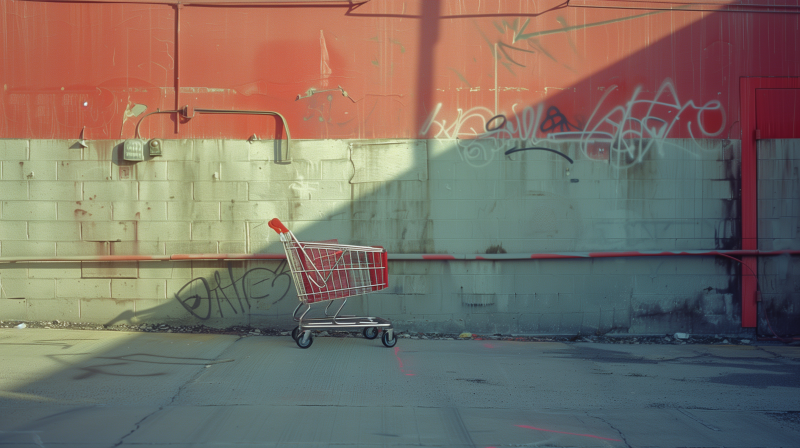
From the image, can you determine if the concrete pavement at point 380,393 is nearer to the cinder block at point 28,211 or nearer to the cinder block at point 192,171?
the cinder block at point 28,211

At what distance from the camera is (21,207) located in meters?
6.80

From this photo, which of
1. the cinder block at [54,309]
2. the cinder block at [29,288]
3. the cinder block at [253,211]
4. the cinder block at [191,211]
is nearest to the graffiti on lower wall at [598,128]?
the cinder block at [253,211]

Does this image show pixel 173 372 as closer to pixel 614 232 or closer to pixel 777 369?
pixel 614 232

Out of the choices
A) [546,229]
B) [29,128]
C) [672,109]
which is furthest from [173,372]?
[672,109]

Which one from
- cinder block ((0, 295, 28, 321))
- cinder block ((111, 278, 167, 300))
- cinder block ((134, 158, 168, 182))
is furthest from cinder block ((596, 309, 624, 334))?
cinder block ((0, 295, 28, 321))

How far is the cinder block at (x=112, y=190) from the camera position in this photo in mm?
6832

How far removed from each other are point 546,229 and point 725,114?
273cm

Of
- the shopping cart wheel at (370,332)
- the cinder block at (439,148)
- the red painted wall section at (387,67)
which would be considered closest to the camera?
the shopping cart wheel at (370,332)

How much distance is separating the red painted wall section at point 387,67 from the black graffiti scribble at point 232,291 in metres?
1.77

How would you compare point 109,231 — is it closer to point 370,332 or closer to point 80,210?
point 80,210

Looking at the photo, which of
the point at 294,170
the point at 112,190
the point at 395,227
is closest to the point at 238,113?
the point at 294,170

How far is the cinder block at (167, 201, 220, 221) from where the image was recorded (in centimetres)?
684

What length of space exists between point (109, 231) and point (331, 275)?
305 centimetres

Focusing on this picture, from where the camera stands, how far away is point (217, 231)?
22.5 ft
